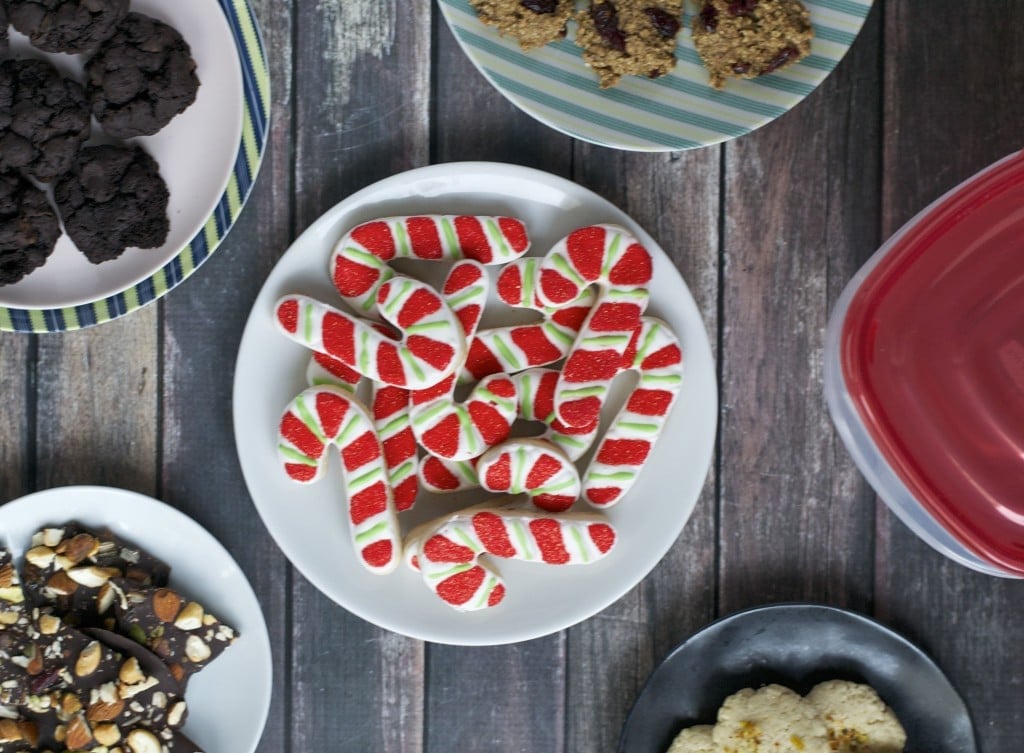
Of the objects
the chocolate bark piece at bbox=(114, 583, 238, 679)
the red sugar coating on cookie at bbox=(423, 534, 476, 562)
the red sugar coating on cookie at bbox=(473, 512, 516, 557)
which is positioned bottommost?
the chocolate bark piece at bbox=(114, 583, 238, 679)

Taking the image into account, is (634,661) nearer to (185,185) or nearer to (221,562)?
(221,562)

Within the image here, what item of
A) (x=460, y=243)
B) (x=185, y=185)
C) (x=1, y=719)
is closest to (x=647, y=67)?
(x=460, y=243)

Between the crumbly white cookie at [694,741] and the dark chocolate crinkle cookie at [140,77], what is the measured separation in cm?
118

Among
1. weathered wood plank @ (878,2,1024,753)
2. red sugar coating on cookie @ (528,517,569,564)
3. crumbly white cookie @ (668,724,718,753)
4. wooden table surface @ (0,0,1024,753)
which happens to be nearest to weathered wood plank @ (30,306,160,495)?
wooden table surface @ (0,0,1024,753)

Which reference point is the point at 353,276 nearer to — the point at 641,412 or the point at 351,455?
the point at 351,455

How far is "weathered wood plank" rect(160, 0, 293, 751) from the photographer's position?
1.53 meters

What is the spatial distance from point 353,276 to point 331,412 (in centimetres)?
20

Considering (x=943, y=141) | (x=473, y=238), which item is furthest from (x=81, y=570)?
(x=943, y=141)

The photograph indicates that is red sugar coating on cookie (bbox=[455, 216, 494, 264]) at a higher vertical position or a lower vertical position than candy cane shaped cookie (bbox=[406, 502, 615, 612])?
higher

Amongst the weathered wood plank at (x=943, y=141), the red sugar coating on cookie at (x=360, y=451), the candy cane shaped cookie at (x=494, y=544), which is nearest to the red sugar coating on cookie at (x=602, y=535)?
the candy cane shaped cookie at (x=494, y=544)

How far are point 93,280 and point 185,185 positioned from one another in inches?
7.8

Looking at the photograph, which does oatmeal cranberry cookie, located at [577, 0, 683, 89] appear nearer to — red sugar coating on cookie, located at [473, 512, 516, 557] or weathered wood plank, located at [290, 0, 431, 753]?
weathered wood plank, located at [290, 0, 431, 753]

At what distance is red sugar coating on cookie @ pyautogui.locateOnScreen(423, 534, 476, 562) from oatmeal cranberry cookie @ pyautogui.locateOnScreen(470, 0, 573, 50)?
2.33 ft

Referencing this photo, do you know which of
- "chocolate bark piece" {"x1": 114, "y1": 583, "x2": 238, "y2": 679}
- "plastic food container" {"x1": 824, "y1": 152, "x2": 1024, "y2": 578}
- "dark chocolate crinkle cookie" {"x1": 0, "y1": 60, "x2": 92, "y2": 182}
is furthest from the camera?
"chocolate bark piece" {"x1": 114, "y1": 583, "x2": 238, "y2": 679}
